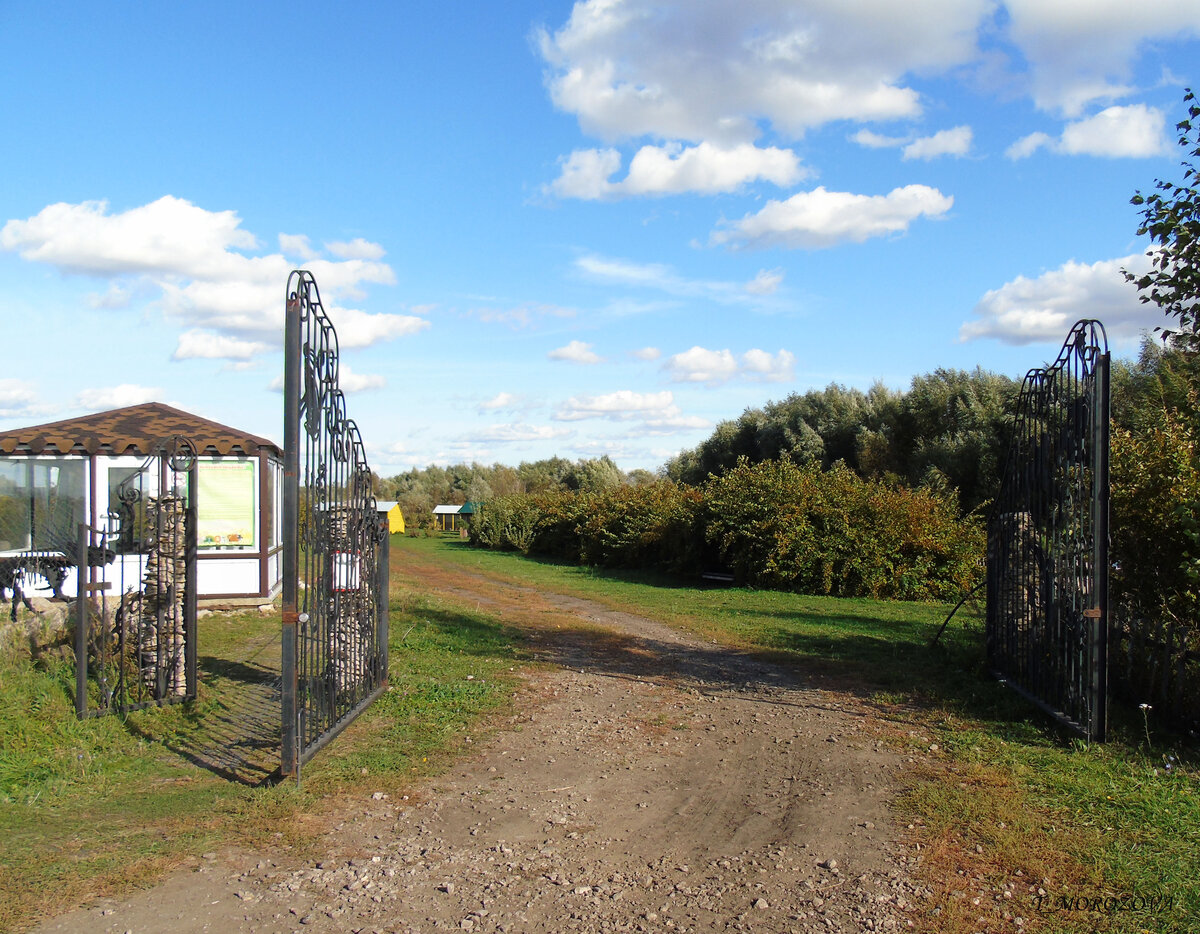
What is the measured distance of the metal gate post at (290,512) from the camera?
18.2 feet

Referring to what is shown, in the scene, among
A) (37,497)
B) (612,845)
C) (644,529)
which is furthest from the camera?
(644,529)

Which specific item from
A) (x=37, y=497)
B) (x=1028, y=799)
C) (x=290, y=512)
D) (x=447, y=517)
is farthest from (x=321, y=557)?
(x=447, y=517)

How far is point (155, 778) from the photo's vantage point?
6.02 m

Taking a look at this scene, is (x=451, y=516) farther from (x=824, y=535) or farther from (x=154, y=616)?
(x=154, y=616)

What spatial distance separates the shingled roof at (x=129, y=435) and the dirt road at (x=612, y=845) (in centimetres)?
804

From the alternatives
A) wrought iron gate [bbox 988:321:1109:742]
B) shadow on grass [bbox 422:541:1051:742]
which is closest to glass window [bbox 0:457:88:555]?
shadow on grass [bbox 422:541:1051:742]

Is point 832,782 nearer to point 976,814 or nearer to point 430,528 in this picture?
point 976,814

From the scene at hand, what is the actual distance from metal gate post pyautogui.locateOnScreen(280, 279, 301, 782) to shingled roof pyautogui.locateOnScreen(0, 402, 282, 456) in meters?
7.76

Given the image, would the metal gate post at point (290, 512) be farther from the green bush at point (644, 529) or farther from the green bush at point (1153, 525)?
the green bush at point (644, 529)

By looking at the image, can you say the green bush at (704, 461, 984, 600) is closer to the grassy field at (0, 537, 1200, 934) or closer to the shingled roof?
the grassy field at (0, 537, 1200, 934)

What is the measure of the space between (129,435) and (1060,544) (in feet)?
41.1

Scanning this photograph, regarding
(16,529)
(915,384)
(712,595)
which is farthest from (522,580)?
(915,384)

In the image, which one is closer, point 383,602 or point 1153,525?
point 383,602

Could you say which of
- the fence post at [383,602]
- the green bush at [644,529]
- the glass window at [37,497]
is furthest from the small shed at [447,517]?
the fence post at [383,602]
